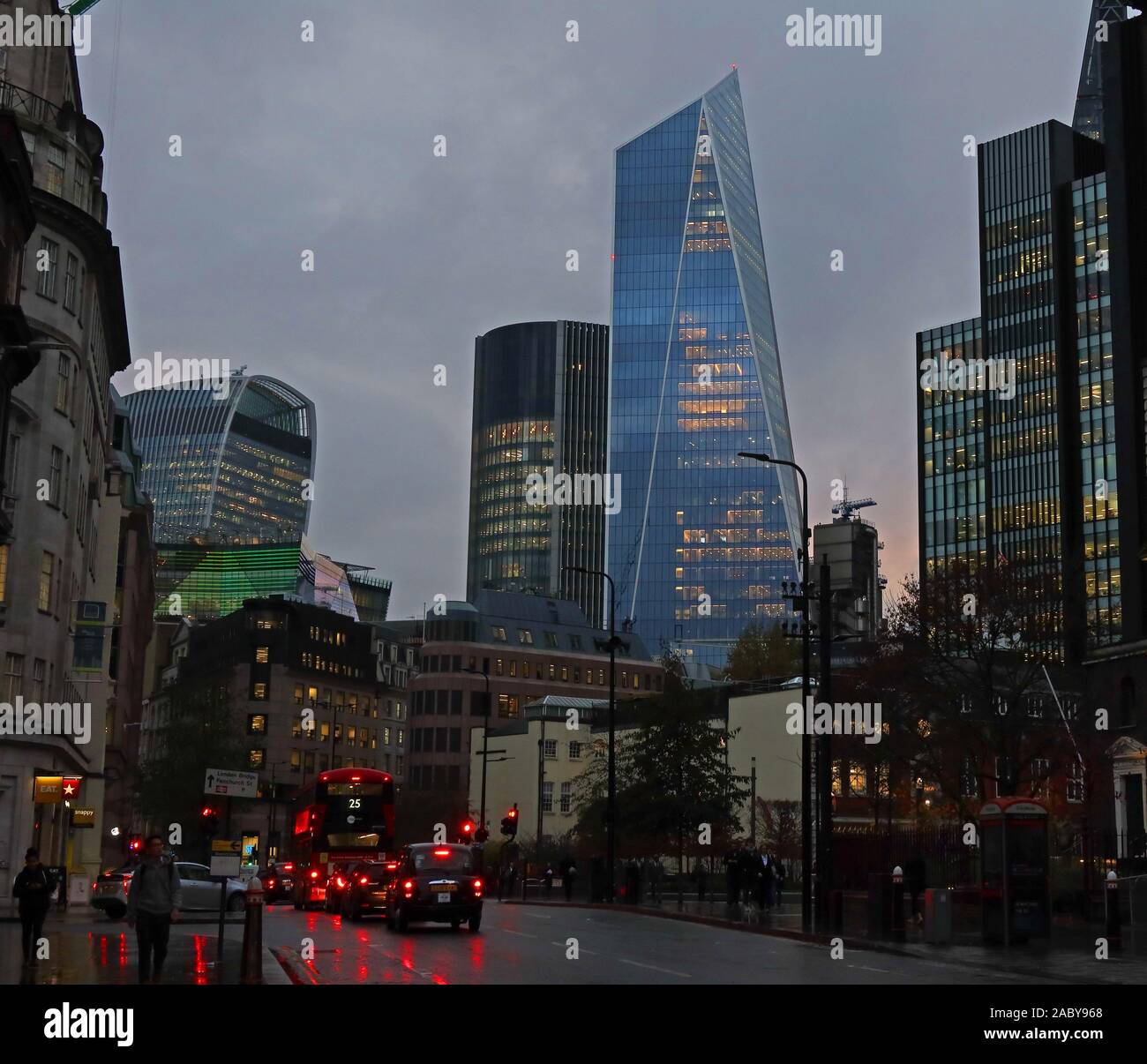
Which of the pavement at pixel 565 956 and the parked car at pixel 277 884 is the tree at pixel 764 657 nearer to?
the parked car at pixel 277 884

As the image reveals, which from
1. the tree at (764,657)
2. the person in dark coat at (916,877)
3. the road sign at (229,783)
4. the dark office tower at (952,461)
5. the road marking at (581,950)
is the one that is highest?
Answer: the dark office tower at (952,461)

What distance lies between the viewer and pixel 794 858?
80938 millimetres

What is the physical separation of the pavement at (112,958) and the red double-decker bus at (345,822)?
12.3 m

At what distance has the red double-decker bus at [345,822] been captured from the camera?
51125mm

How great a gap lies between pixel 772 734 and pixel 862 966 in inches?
2783

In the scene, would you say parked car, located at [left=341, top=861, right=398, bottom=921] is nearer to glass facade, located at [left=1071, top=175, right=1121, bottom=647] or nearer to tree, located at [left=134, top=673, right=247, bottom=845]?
tree, located at [left=134, top=673, right=247, bottom=845]

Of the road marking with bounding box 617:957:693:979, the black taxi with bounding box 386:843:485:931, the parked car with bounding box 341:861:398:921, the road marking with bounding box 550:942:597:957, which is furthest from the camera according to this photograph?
the parked car with bounding box 341:861:398:921

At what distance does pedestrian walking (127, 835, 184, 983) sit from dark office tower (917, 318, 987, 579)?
158 m

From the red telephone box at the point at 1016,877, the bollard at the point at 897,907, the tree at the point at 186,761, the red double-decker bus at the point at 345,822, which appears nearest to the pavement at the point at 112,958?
the red double-decker bus at the point at 345,822

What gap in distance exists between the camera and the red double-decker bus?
51.1m

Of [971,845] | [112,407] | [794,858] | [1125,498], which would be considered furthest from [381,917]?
[1125,498]

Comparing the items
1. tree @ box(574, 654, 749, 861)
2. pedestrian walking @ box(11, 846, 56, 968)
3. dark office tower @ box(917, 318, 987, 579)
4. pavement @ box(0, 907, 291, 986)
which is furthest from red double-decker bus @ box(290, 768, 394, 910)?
dark office tower @ box(917, 318, 987, 579)

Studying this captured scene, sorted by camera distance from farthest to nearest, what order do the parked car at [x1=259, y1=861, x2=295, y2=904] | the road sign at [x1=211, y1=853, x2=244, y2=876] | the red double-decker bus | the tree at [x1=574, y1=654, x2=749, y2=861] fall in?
the parked car at [x1=259, y1=861, x2=295, y2=904] → the tree at [x1=574, y1=654, x2=749, y2=861] → the red double-decker bus → the road sign at [x1=211, y1=853, x2=244, y2=876]

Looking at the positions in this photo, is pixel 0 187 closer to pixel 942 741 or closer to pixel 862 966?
pixel 862 966
